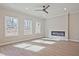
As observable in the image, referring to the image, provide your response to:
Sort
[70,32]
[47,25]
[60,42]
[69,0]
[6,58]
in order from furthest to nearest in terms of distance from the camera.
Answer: [70,32] < [60,42] < [47,25] < [6,58] < [69,0]

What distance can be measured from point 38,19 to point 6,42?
1121mm

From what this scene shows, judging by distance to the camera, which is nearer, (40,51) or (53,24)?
(53,24)

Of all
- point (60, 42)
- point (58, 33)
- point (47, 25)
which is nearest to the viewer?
point (47, 25)

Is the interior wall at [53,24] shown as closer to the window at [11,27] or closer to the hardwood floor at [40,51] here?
the hardwood floor at [40,51]

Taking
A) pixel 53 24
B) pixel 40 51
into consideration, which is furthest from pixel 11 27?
pixel 40 51

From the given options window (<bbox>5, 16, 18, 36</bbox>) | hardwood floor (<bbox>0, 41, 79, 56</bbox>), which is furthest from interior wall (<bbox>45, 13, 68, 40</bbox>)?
window (<bbox>5, 16, 18, 36</bbox>)

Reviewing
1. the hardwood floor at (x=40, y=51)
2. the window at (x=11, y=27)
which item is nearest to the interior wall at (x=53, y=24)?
the hardwood floor at (x=40, y=51)

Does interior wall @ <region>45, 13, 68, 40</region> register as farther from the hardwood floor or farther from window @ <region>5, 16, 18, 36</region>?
window @ <region>5, 16, 18, 36</region>

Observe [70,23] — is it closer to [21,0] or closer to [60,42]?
[60,42]

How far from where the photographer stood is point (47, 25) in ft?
8.48

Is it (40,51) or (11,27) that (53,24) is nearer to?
(40,51)

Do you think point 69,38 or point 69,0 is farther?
point 69,38

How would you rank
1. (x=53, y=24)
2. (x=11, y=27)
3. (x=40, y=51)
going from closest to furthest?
(x=11, y=27) → (x=53, y=24) → (x=40, y=51)

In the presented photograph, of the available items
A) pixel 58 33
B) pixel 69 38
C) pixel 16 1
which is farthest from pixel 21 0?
pixel 69 38
